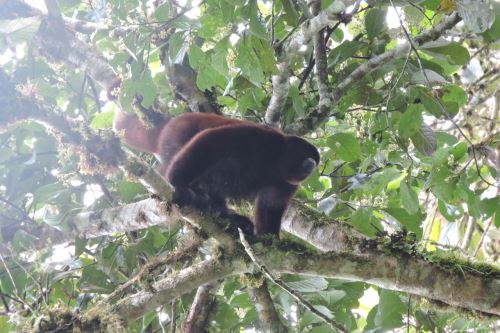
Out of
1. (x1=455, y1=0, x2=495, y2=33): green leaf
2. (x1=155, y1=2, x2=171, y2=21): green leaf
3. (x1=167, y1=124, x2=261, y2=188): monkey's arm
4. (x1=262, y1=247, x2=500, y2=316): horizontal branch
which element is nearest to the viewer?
(x1=455, y1=0, x2=495, y2=33): green leaf

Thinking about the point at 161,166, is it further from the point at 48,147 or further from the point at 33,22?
the point at 33,22

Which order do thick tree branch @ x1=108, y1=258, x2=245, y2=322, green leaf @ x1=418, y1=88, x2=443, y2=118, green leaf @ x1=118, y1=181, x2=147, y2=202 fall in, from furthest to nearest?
green leaf @ x1=118, y1=181, x2=147, y2=202 → green leaf @ x1=418, y1=88, x2=443, y2=118 → thick tree branch @ x1=108, y1=258, x2=245, y2=322

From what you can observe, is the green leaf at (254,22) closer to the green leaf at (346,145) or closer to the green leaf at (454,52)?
→ the green leaf at (454,52)

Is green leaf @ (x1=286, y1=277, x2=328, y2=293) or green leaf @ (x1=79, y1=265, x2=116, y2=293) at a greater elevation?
green leaf @ (x1=286, y1=277, x2=328, y2=293)

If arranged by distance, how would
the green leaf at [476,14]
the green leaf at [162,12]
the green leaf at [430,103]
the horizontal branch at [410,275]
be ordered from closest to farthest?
the green leaf at [476,14] → the horizontal branch at [410,275] → the green leaf at [162,12] → the green leaf at [430,103]

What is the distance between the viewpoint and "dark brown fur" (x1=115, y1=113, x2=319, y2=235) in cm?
359

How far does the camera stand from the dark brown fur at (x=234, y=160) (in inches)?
141

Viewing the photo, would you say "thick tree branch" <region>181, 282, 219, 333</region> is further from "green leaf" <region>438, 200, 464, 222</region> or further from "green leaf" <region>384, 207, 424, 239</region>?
"green leaf" <region>438, 200, 464, 222</region>

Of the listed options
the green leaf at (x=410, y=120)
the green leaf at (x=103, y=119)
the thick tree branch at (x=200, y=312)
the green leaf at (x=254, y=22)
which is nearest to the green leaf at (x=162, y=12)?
the green leaf at (x=254, y=22)

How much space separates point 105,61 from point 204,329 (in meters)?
2.12

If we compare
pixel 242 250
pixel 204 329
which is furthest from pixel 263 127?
pixel 204 329

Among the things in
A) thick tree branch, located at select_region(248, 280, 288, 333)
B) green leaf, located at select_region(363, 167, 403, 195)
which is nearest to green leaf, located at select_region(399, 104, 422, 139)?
green leaf, located at select_region(363, 167, 403, 195)

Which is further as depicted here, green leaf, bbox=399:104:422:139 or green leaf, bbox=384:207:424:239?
green leaf, bbox=384:207:424:239

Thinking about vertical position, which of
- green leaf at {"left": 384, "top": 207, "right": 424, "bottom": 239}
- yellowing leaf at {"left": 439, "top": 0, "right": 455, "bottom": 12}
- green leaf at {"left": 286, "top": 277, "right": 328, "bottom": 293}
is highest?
yellowing leaf at {"left": 439, "top": 0, "right": 455, "bottom": 12}
